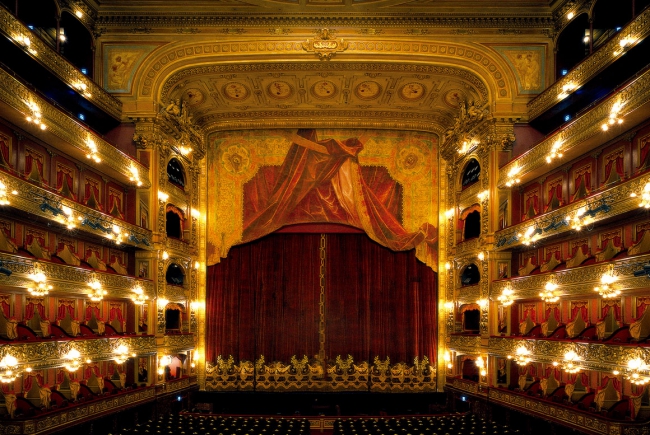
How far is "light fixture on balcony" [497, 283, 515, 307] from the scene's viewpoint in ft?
57.5

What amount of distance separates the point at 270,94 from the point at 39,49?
8.98 meters

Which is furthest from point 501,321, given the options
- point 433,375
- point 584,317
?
point 433,375

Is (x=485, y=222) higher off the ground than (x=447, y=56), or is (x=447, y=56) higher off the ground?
(x=447, y=56)

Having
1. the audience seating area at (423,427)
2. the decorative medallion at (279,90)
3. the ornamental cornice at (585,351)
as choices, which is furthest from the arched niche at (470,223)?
the decorative medallion at (279,90)

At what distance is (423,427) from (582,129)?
353 inches

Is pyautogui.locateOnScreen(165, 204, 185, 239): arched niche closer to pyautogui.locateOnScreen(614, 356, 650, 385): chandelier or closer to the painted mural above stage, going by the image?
the painted mural above stage

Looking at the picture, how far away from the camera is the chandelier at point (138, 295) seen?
57.9ft

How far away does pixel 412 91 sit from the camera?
71.9ft

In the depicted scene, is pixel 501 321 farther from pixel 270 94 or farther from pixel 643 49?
pixel 270 94

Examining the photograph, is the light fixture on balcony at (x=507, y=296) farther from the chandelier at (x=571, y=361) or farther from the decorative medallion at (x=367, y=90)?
the decorative medallion at (x=367, y=90)

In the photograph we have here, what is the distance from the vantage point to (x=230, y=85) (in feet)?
70.5

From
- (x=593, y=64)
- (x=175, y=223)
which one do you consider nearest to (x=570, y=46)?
(x=593, y=64)

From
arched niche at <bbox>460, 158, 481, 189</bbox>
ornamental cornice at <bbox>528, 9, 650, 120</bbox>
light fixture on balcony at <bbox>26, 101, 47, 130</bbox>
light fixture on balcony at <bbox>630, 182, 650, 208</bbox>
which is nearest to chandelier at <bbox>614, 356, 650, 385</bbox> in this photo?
light fixture on balcony at <bbox>630, 182, 650, 208</bbox>

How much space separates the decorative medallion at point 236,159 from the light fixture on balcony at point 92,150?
8.19 m
